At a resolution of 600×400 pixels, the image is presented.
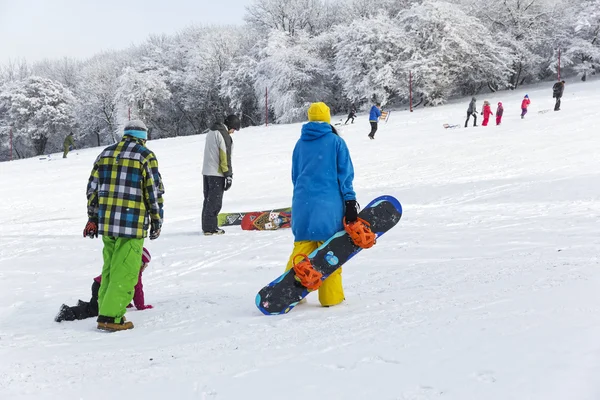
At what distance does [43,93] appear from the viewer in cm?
5697

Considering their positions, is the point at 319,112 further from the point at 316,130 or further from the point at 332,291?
the point at 332,291

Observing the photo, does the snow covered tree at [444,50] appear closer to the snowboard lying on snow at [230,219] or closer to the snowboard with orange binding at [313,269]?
the snowboard lying on snow at [230,219]

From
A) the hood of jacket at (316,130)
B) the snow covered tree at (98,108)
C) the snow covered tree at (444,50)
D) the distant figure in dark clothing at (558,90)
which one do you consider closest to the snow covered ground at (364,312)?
the hood of jacket at (316,130)

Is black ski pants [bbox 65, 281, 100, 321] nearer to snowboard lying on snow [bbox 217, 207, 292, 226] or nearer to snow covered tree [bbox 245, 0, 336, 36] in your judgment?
snowboard lying on snow [bbox 217, 207, 292, 226]

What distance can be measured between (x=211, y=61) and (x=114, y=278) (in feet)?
170

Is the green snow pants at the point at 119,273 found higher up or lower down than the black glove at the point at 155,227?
lower down

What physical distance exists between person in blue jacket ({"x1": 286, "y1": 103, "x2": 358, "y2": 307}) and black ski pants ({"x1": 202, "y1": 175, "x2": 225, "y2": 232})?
393 centimetres

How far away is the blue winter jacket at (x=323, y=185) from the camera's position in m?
4.37

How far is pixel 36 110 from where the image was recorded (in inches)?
2247

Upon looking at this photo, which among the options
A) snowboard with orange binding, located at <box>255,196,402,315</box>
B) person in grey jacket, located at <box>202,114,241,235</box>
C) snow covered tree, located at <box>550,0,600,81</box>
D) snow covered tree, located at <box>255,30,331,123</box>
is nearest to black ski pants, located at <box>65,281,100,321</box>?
snowboard with orange binding, located at <box>255,196,402,315</box>

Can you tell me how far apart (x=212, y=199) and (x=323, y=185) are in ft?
13.7

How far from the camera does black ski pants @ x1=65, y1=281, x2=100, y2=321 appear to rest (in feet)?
15.0

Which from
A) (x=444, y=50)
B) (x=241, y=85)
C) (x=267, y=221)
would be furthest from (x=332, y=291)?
(x=241, y=85)

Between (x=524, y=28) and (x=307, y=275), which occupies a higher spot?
(x=524, y=28)
